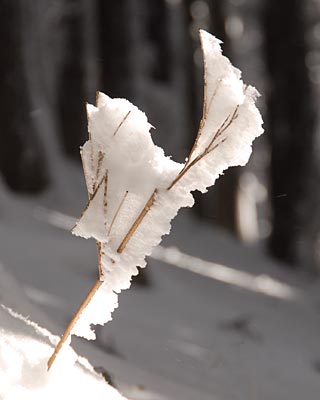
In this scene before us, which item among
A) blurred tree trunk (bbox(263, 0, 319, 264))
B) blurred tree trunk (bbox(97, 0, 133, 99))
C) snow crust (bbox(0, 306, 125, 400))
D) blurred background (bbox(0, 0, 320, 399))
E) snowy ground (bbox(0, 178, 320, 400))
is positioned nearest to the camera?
snow crust (bbox(0, 306, 125, 400))

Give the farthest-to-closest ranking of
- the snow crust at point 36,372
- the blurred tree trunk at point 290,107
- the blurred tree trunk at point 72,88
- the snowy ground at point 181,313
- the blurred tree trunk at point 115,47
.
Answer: the blurred tree trunk at point 72,88 < the blurred tree trunk at point 115,47 < the blurred tree trunk at point 290,107 < the snowy ground at point 181,313 < the snow crust at point 36,372

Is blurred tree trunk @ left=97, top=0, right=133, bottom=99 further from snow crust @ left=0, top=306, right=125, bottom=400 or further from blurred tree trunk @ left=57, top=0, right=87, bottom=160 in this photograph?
snow crust @ left=0, top=306, right=125, bottom=400

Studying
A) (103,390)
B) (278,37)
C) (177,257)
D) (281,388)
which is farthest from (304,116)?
(103,390)

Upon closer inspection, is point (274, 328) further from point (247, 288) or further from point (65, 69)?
point (65, 69)

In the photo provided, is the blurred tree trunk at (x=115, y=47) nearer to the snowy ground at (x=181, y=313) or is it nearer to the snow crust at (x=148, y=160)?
the snowy ground at (x=181, y=313)

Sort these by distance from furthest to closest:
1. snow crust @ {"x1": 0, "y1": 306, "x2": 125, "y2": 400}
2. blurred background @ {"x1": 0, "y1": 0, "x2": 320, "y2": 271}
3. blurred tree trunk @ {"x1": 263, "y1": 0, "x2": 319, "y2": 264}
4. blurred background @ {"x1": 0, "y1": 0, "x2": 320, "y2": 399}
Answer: blurred tree trunk @ {"x1": 263, "y1": 0, "x2": 319, "y2": 264}, blurred background @ {"x1": 0, "y1": 0, "x2": 320, "y2": 271}, blurred background @ {"x1": 0, "y1": 0, "x2": 320, "y2": 399}, snow crust @ {"x1": 0, "y1": 306, "x2": 125, "y2": 400}

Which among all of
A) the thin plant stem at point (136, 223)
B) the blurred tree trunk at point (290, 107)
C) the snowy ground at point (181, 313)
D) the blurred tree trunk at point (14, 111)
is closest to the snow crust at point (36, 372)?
the snowy ground at point (181, 313)

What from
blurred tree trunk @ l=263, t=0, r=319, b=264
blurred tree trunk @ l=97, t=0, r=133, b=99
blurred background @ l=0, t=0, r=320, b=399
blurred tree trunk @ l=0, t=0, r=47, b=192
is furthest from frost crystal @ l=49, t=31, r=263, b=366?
blurred tree trunk @ l=97, t=0, r=133, b=99

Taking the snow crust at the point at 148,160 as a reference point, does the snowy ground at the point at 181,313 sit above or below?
above
